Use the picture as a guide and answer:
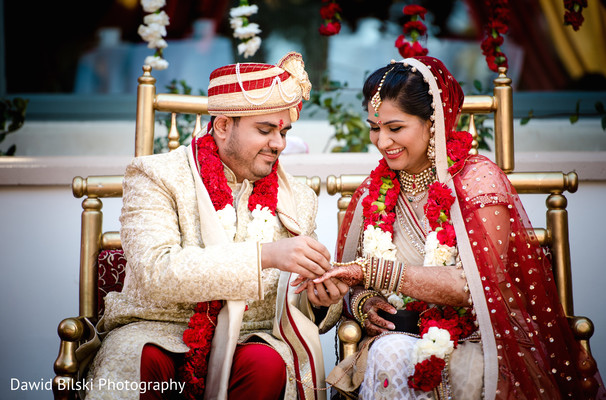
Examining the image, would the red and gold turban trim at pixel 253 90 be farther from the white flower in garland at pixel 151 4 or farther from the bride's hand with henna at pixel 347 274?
the white flower in garland at pixel 151 4

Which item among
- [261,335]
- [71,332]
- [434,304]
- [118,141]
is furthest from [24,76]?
[434,304]

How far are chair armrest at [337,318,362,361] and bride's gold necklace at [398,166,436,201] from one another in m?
0.68

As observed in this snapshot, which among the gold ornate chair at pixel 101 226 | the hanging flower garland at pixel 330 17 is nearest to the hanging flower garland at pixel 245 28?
the hanging flower garland at pixel 330 17

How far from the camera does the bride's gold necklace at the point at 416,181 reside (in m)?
3.08

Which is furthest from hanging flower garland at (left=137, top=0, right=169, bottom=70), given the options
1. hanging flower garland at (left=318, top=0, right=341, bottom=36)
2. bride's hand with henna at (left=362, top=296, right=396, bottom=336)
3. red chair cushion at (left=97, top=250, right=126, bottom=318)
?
bride's hand with henna at (left=362, top=296, right=396, bottom=336)

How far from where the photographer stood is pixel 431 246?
2.87 m

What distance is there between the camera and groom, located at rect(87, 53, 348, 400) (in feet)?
8.73

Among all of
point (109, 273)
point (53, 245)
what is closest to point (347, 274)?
point (109, 273)

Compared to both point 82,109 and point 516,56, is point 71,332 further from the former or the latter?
point 516,56

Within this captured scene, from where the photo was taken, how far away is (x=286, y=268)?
8.84ft

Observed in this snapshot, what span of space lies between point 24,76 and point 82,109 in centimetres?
57

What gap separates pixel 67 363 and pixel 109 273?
73cm

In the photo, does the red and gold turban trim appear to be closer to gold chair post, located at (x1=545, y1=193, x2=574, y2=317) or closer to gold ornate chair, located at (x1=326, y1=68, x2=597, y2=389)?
gold ornate chair, located at (x1=326, y1=68, x2=597, y2=389)

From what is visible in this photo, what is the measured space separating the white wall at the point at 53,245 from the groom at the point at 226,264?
148 cm
